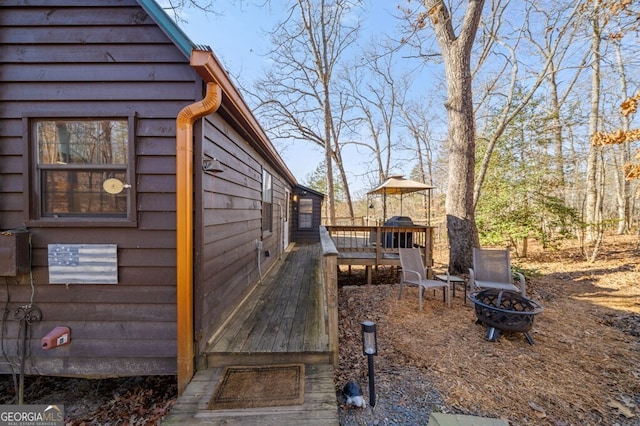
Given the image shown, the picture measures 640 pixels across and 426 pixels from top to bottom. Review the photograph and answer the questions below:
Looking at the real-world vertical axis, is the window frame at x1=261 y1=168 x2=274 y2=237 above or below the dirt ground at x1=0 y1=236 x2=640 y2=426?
above

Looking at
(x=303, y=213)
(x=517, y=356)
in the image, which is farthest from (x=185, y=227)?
(x=303, y=213)

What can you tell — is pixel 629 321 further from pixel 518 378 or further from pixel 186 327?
pixel 186 327

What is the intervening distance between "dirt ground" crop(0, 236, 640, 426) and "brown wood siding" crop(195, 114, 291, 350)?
3.14ft

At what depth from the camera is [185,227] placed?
7.40 feet

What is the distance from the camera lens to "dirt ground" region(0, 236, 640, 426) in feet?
6.38

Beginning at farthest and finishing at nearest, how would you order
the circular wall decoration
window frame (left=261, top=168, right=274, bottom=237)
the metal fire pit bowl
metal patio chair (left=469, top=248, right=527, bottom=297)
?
window frame (left=261, top=168, right=274, bottom=237) → metal patio chair (left=469, top=248, right=527, bottom=297) → the metal fire pit bowl → the circular wall decoration

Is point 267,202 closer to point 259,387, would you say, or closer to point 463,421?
point 259,387

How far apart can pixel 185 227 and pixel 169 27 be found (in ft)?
5.52

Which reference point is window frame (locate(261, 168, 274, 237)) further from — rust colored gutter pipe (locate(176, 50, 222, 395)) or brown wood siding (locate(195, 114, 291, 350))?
rust colored gutter pipe (locate(176, 50, 222, 395))

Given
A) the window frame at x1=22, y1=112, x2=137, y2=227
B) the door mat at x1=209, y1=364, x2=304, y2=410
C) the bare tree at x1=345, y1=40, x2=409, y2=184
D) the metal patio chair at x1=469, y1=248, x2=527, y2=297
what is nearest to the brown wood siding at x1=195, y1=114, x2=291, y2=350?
the door mat at x1=209, y1=364, x2=304, y2=410

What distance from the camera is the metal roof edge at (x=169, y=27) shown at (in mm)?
2129

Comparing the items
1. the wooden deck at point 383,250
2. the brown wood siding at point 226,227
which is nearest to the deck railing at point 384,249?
the wooden deck at point 383,250

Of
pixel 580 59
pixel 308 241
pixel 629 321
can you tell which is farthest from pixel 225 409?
pixel 580 59

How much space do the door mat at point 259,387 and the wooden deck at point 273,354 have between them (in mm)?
48
